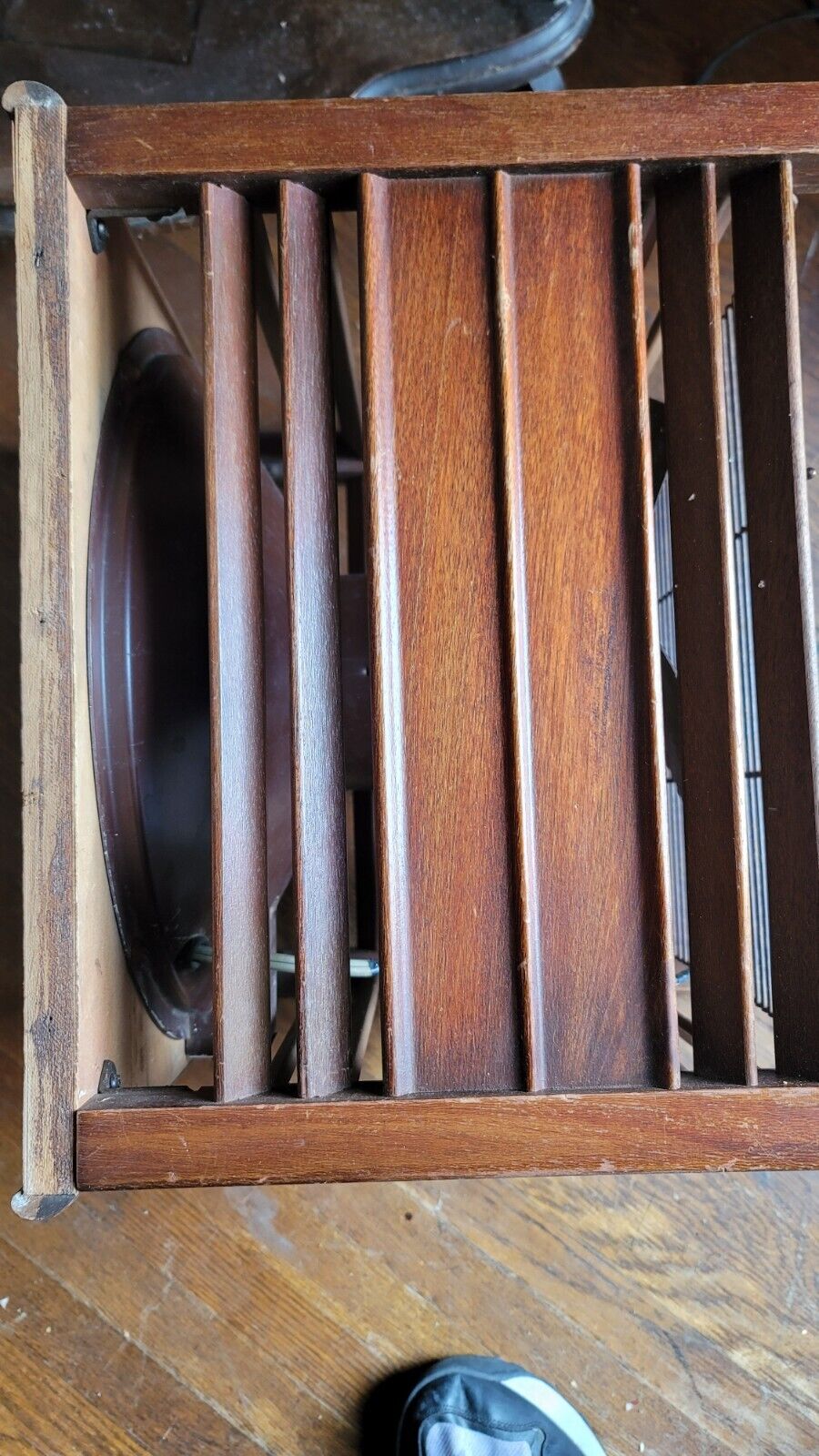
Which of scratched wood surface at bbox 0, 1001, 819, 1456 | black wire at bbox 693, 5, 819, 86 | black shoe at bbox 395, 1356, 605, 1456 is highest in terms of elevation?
black wire at bbox 693, 5, 819, 86

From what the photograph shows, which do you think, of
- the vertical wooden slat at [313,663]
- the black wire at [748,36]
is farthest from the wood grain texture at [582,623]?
the black wire at [748,36]

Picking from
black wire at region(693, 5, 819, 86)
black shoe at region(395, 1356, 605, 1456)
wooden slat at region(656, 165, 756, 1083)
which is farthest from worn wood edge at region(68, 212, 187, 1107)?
black wire at region(693, 5, 819, 86)

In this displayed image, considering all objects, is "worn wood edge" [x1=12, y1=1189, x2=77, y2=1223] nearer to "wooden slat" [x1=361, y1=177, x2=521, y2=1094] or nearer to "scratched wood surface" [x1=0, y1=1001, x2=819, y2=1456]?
"wooden slat" [x1=361, y1=177, x2=521, y2=1094]

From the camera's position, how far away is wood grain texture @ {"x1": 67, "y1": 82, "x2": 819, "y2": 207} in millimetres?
634

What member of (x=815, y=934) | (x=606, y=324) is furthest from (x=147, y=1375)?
(x=606, y=324)

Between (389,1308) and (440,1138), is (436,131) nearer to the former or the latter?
(440,1138)

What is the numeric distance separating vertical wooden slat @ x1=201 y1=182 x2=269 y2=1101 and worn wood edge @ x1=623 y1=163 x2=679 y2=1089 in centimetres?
26

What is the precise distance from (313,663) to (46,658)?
17 centimetres

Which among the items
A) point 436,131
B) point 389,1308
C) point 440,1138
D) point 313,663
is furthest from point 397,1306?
point 436,131

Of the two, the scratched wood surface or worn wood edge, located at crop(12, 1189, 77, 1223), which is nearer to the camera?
worn wood edge, located at crop(12, 1189, 77, 1223)

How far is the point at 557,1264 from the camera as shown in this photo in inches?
43.7

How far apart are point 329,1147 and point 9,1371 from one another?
0.80 meters

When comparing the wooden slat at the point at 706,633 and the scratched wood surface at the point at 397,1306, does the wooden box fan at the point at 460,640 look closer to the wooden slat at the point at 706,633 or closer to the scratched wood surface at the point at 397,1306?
the wooden slat at the point at 706,633

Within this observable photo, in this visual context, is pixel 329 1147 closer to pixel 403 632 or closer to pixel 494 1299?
pixel 403 632
